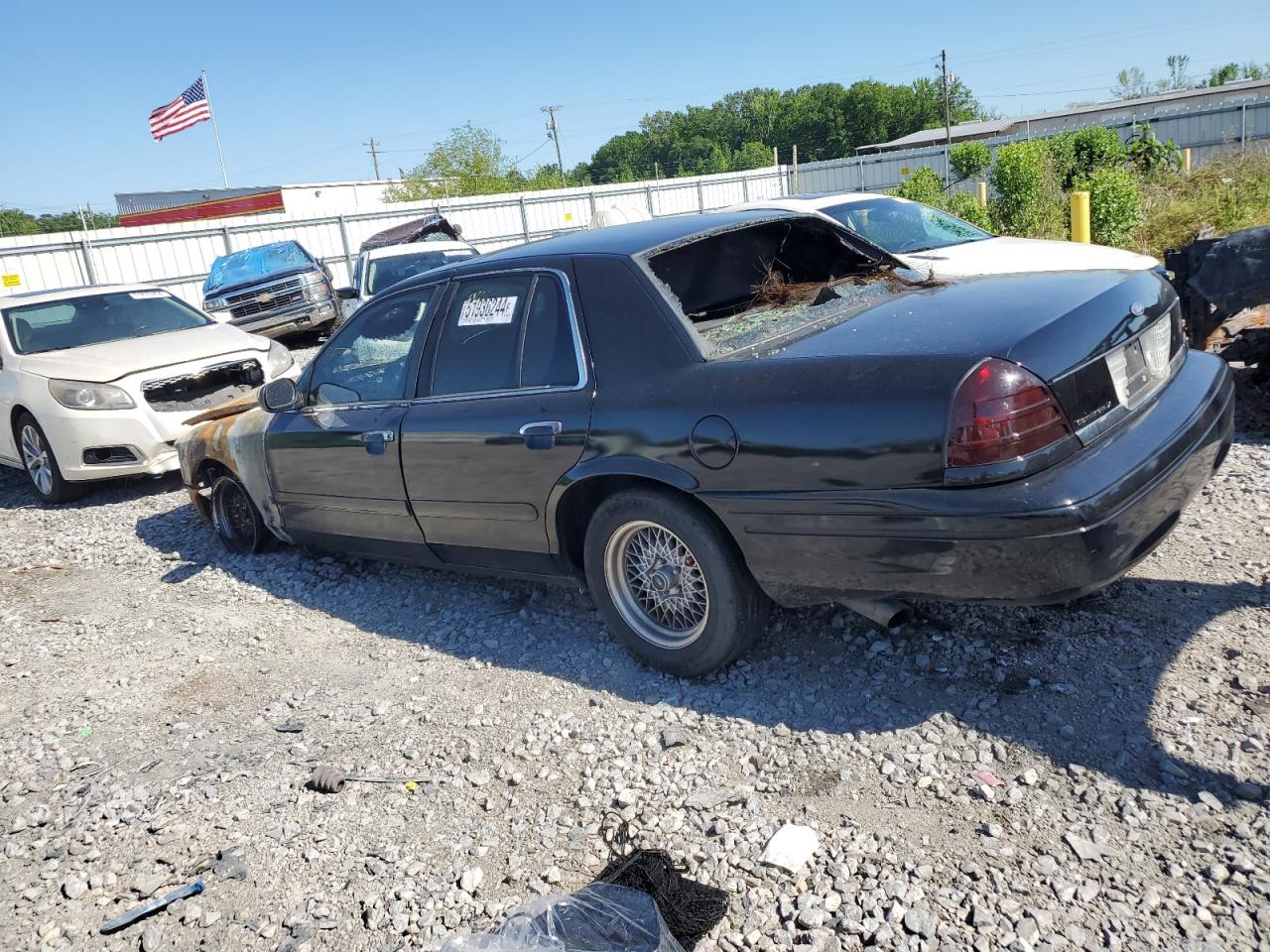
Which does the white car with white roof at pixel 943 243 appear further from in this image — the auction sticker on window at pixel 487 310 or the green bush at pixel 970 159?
the green bush at pixel 970 159

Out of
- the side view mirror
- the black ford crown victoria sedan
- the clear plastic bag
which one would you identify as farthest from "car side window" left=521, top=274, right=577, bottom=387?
the clear plastic bag

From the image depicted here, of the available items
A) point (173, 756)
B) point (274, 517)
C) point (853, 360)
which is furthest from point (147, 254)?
point (853, 360)

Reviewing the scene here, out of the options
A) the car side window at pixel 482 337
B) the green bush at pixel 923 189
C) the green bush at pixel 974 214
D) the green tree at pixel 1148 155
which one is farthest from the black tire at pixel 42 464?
the green tree at pixel 1148 155

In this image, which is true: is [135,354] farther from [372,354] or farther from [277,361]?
[372,354]

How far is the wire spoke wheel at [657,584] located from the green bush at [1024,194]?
12.4m

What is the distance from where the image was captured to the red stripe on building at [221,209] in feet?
155

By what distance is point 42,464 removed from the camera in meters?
8.20

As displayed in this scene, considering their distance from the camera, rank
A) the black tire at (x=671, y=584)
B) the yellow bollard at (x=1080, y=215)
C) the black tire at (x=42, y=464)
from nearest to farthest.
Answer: the black tire at (x=671, y=584)
the black tire at (x=42, y=464)
the yellow bollard at (x=1080, y=215)

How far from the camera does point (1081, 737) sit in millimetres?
2990

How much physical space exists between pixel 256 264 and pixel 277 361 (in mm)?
9509

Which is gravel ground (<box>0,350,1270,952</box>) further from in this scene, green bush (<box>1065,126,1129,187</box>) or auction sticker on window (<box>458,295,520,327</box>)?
green bush (<box>1065,126,1129,187</box>)

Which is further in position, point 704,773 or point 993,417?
point 704,773

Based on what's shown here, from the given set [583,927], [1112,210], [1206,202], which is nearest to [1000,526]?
[583,927]

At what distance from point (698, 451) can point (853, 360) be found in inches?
24.0
